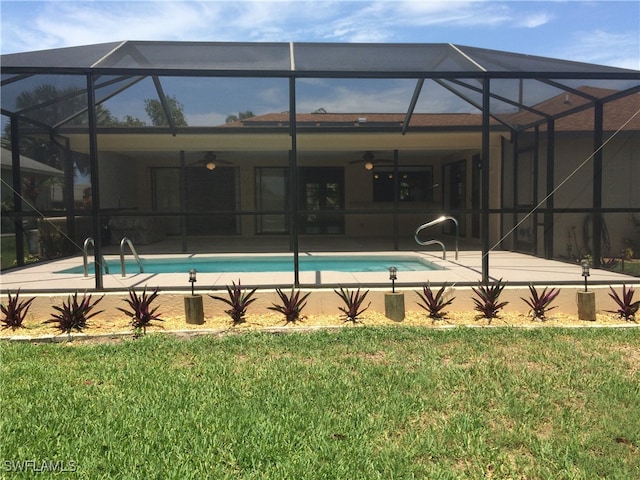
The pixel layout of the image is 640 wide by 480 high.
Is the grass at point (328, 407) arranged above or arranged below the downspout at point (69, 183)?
below

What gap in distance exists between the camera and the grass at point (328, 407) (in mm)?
2264

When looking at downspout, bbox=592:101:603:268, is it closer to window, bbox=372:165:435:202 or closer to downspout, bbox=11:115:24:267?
window, bbox=372:165:435:202

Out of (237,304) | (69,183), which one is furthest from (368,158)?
(237,304)

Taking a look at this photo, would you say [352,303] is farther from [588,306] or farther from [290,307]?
[588,306]

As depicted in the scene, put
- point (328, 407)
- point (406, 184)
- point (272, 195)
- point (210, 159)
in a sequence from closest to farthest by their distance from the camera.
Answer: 1. point (328, 407)
2. point (210, 159)
3. point (272, 195)
4. point (406, 184)

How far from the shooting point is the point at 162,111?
995cm

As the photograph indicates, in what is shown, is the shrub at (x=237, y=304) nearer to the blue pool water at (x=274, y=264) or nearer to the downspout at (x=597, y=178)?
the blue pool water at (x=274, y=264)

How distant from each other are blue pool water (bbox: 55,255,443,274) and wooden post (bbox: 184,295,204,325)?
332 cm

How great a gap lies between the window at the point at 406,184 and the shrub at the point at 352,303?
9.78 meters

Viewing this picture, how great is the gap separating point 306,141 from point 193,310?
716 cm

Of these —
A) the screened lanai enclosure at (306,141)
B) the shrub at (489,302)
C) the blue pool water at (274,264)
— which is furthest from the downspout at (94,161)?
the shrub at (489,302)

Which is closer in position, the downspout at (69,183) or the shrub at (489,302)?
the shrub at (489,302)

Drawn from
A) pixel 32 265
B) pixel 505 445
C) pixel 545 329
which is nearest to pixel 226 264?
pixel 32 265

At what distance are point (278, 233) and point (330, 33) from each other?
24.4ft
